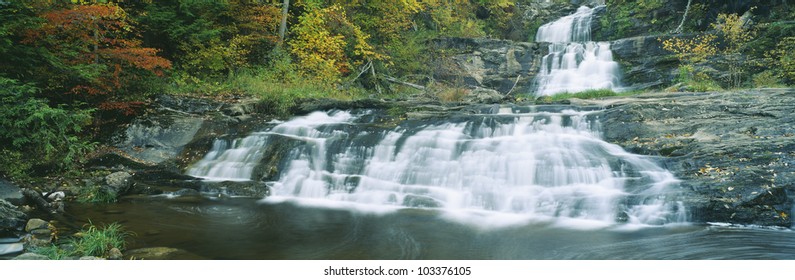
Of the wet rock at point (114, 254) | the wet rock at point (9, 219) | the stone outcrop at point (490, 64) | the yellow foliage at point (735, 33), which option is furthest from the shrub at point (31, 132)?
the yellow foliage at point (735, 33)

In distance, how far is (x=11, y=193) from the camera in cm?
668

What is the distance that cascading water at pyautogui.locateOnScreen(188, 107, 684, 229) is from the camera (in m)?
6.77

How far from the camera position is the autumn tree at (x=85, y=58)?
8.40 meters

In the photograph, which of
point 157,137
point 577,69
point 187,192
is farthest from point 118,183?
point 577,69

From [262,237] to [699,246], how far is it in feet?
17.7

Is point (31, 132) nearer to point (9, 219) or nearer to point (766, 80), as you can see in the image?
point (9, 219)

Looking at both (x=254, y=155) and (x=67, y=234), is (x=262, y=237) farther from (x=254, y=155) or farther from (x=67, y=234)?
(x=254, y=155)

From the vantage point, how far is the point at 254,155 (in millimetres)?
9664

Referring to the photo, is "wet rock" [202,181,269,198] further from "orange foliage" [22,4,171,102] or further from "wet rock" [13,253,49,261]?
"wet rock" [13,253,49,261]

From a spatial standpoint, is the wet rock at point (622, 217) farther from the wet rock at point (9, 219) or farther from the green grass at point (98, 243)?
the wet rock at point (9, 219)

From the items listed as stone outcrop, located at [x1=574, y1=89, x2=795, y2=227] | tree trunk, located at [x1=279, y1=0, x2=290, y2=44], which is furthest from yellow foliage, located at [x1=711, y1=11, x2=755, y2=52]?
tree trunk, located at [x1=279, y1=0, x2=290, y2=44]

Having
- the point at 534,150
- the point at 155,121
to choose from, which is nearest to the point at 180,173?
the point at 155,121

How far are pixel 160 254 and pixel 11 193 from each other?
3903 mm

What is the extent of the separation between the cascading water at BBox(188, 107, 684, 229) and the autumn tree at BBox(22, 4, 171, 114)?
275cm
